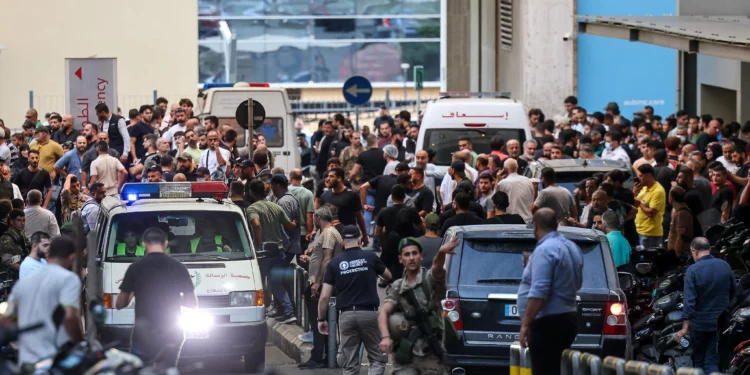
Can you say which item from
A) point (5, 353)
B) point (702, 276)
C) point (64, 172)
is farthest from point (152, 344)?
point (64, 172)

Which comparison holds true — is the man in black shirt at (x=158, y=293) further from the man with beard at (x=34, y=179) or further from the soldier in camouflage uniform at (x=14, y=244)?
the man with beard at (x=34, y=179)

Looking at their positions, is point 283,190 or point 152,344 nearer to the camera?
point 152,344

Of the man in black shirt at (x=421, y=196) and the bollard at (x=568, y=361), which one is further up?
the man in black shirt at (x=421, y=196)

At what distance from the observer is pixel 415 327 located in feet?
32.6

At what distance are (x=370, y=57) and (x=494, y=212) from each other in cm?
5797

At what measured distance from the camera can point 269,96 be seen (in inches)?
1025

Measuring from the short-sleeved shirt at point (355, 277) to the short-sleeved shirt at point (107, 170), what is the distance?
904 cm

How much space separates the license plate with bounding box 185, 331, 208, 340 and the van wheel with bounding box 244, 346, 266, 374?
521 mm

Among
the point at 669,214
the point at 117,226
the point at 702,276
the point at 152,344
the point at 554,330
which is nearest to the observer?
the point at 554,330

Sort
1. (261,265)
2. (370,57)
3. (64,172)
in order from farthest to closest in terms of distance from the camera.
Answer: (370,57) → (64,172) → (261,265)

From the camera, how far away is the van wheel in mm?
13328

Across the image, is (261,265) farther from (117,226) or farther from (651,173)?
(651,173)

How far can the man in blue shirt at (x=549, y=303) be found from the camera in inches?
377

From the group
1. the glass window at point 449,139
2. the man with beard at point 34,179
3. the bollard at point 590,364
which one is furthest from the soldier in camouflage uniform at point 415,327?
the man with beard at point 34,179
